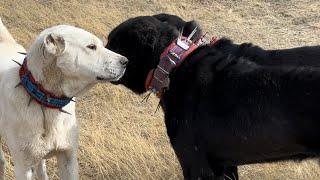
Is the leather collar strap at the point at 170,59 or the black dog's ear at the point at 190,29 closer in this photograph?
the leather collar strap at the point at 170,59

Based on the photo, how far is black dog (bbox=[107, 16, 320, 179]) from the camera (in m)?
2.76

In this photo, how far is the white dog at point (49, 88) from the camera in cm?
298

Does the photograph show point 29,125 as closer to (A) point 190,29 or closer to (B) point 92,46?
(B) point 92,46

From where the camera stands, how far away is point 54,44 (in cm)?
292

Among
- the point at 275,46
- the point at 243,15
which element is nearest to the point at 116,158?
the point at 275,46

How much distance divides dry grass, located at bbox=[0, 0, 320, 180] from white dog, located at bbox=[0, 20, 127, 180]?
0.80 m

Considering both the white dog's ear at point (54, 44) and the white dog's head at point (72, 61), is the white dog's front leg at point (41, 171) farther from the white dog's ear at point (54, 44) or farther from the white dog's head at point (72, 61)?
the white dog's ear at point (54, 44)

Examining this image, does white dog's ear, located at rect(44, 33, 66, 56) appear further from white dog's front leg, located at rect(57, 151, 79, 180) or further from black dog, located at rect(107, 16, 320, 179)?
white dog's front leg, located at rect(57, 151, 79, 180)

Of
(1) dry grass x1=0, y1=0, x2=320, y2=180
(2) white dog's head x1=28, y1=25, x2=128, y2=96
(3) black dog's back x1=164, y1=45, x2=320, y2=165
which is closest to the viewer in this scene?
(3) black dog's back x1=164, y1=45, x2=320, y2=165

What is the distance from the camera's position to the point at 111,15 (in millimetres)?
8000


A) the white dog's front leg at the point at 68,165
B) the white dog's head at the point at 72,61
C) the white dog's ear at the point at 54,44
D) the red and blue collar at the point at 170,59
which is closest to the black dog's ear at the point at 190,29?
the red and blue collar at the point at 170,59

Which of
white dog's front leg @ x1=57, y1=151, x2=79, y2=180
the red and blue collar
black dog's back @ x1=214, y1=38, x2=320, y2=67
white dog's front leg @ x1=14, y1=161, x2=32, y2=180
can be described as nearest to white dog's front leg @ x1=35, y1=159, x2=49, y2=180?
white dog's front leg @ x1=57, y1=151, x2=79, y2=180

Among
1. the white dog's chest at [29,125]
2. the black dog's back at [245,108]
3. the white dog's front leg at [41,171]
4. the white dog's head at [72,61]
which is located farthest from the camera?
the white dog's front leg at [41,171]

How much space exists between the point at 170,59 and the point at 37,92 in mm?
794
